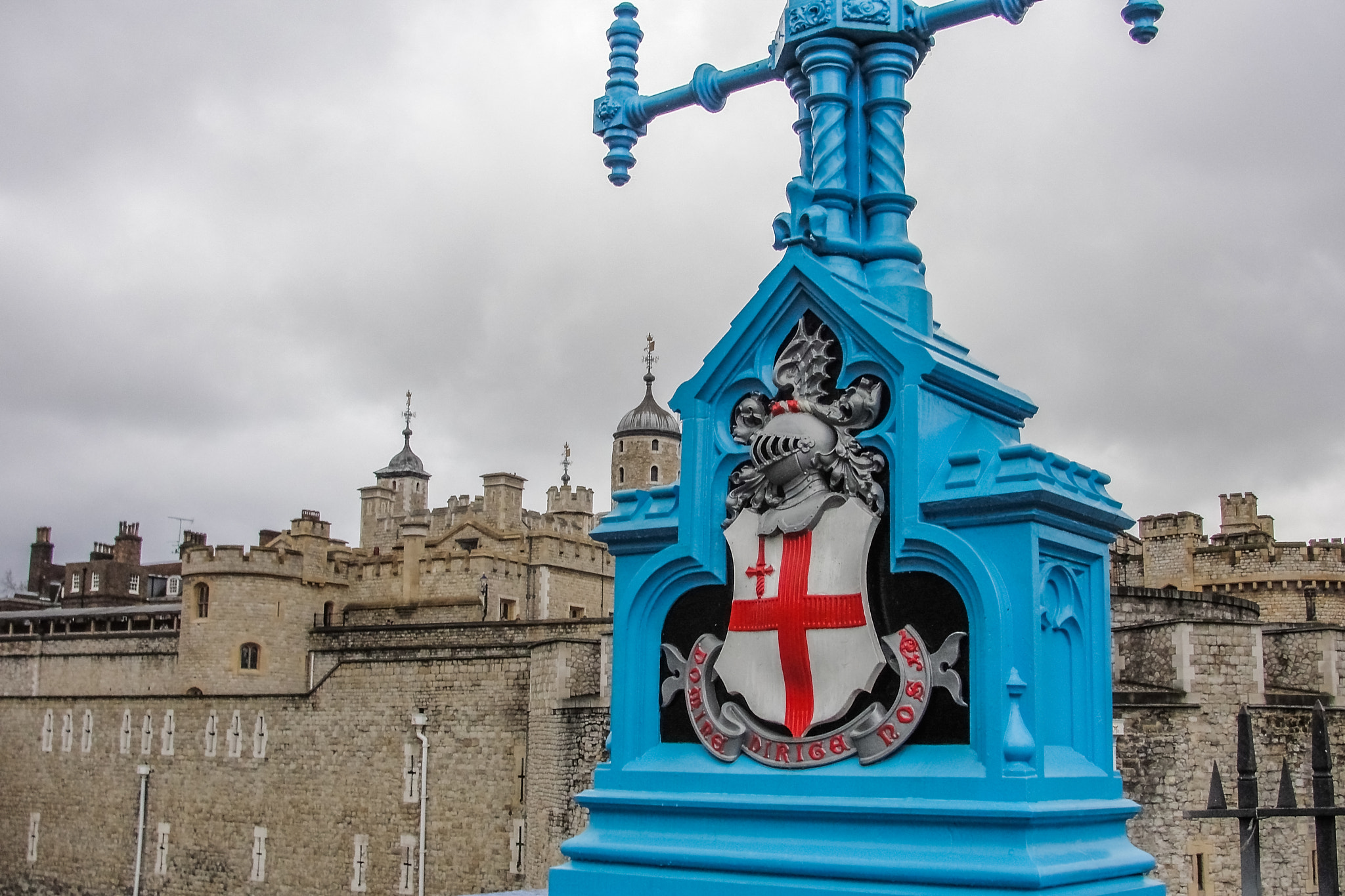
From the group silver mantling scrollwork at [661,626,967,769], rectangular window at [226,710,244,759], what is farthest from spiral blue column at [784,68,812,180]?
rectangular window at [226,710,244,759]

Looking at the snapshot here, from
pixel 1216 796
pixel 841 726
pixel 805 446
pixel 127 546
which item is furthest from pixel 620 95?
pixel 127 546

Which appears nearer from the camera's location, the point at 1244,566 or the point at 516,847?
the point at 516,847

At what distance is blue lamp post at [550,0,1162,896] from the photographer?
561 cm

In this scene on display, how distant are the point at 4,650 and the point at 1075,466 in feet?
147

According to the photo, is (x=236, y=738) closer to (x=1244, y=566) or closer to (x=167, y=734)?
(x=167, y=734)

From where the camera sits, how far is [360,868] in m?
30.2

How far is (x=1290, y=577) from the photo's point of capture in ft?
125

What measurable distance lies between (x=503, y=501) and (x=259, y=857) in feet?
55.9

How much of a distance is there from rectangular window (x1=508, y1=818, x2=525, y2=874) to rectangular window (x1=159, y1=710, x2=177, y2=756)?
11760 mm

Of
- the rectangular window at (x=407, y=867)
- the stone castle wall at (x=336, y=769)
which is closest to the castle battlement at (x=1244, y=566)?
the stone castle wall at (x=336, y=769)

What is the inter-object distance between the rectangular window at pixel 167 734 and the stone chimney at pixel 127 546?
30.9 metres

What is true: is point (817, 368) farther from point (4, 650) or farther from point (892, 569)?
point (4, 650)

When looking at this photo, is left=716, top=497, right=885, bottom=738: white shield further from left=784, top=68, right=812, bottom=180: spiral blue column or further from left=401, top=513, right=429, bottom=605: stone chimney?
left=401, top=513, right=429, bottom=605: stone chimney

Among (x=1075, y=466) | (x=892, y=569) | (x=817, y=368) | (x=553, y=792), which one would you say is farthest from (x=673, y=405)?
(x=553, y=792)
